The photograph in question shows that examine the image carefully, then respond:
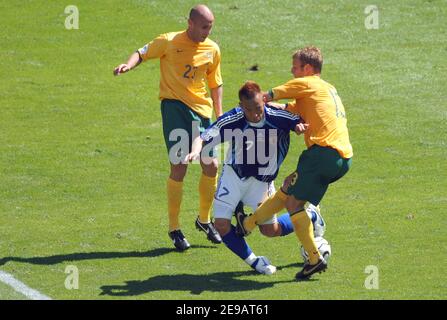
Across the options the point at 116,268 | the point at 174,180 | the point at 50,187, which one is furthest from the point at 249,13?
the point at 116,268

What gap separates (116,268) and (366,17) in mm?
9605

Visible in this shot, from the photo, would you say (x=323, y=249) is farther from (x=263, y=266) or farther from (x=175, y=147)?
(x=175, y=147)

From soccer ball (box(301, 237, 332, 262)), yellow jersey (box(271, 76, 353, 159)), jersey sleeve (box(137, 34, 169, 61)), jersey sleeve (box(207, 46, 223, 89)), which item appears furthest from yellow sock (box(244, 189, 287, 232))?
jersey sleeve (box(137, 34, 169, 61))

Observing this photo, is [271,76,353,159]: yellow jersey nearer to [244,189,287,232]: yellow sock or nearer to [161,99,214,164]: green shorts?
[244,189,287,232]: yellow sock

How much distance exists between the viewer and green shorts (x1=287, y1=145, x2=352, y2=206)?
32.7 feet

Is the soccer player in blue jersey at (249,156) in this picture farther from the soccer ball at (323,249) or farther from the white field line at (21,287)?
the white field line at (21,287)

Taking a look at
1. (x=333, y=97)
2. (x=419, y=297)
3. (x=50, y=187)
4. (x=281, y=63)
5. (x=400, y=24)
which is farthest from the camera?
(x=400, y=24)

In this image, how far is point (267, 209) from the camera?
Answer: 34.1 feet

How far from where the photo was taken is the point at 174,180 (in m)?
11.4

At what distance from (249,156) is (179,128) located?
1070mm

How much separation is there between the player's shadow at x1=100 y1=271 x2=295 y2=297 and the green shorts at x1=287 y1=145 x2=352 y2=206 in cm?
82

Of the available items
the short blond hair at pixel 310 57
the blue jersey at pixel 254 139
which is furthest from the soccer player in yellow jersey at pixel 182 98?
the short blond hair at pixel 310 57

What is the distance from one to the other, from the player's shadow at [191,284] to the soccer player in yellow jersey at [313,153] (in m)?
0.47

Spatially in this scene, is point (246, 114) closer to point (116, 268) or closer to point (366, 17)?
point (116, 268)
